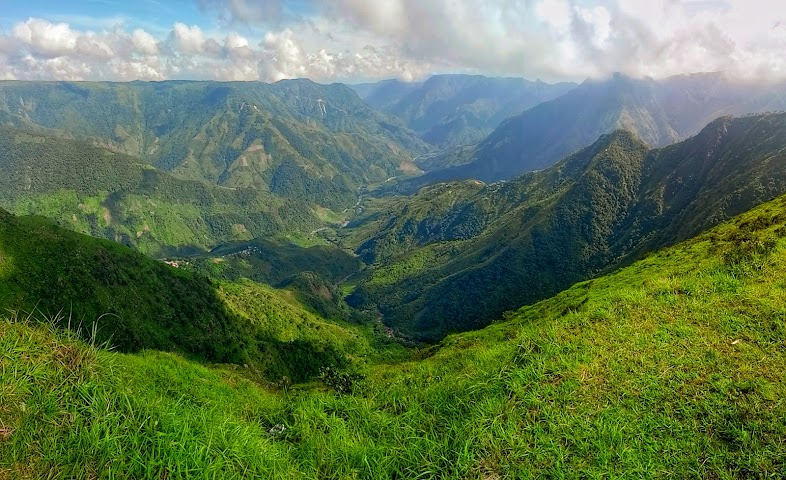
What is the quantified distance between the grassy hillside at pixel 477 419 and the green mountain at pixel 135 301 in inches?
1892

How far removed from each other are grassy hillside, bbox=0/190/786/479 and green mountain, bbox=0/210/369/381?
48057 millimetres

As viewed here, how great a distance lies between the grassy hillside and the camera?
7141 mm

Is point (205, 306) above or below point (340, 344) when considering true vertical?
above

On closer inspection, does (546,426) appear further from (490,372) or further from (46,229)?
(46,229)

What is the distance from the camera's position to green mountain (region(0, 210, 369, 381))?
6525 centimetres

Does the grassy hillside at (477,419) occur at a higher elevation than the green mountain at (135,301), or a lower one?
higher

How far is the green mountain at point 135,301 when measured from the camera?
65.2 m

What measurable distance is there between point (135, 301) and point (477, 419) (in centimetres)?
8887

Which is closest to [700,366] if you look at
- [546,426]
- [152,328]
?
[546,426]

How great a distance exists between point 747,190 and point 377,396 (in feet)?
621

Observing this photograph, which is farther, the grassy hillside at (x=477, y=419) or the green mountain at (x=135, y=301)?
the green mountain at (x=135, y=301)

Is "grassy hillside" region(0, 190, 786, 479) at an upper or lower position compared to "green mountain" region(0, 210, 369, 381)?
upper

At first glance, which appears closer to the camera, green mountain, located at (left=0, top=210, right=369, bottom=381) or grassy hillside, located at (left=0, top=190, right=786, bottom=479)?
grassy hillside, located at (left=0, top=190, right=786, bottom=479)

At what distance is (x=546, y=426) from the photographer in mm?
9703
